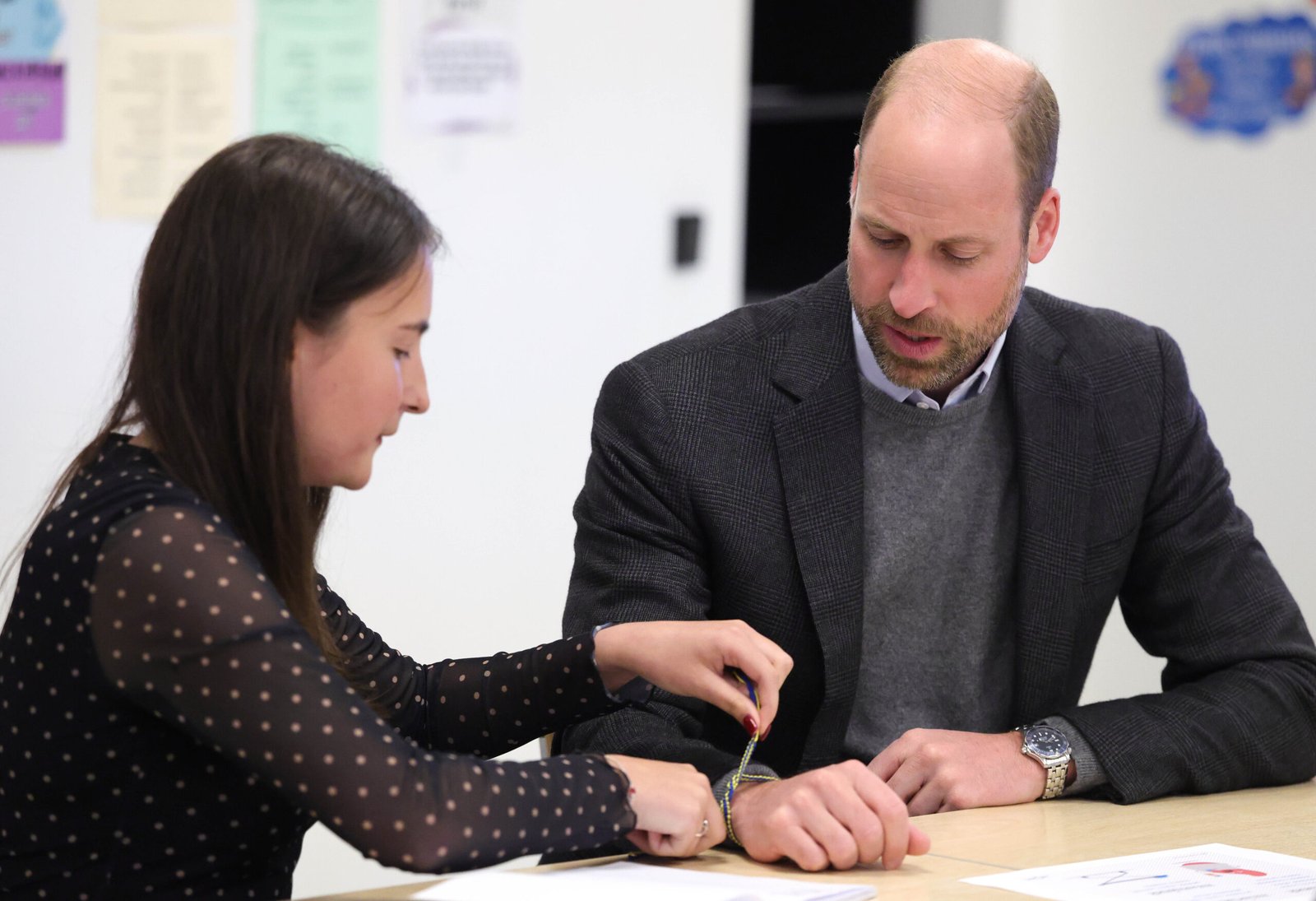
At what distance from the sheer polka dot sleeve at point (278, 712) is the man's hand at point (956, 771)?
1.64 feet

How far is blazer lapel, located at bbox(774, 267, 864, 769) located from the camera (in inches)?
69.1

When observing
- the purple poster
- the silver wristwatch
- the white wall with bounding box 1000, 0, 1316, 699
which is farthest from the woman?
the white wall with bounding box 1000, 0, 1316, 699

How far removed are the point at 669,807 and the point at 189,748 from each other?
38 cm

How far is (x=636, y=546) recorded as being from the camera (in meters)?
1.72

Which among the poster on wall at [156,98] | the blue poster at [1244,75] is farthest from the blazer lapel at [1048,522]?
the poster on wall at [156,98]

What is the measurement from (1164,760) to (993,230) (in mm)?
612

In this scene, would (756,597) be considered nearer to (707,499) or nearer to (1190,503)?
(707,499)

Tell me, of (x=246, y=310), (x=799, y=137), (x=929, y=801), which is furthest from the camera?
(x=799, y=137)

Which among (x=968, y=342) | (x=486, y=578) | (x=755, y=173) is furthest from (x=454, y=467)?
(x=968, y=342)

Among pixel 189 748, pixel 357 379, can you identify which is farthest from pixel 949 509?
pixel 189 748

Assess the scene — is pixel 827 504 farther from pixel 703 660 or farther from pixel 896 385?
pixel 703 660

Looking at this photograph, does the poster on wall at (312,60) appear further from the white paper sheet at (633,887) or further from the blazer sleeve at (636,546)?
the white paper sheet at (633,887)

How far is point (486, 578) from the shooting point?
9.98 feet

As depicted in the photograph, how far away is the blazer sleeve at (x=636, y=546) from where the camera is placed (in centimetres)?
163
